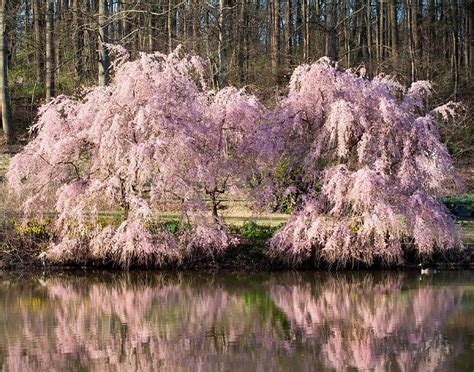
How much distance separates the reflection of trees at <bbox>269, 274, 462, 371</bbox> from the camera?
9914 millimetres

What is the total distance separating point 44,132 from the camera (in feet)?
57.3

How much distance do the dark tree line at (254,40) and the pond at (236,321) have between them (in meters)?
13.1

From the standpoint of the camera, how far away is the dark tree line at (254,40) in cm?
3042

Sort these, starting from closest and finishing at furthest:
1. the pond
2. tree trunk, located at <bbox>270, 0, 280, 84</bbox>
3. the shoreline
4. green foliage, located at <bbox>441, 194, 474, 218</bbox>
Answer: the pond
the shoreline
green foliage, located at <bbox>441, 194, 474, 218</bbox>
tree trunk, located at <bbox>270, 0, 280, 84</bbox>


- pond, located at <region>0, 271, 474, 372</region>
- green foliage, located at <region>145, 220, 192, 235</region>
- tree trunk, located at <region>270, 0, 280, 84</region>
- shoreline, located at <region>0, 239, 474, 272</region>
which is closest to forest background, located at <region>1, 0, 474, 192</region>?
tree trunk, located at <region>270, 0, 280, 84</region>

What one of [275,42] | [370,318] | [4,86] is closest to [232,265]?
[370,318]

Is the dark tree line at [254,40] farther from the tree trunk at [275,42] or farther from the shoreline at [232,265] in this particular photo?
the shoreline at [232,265]

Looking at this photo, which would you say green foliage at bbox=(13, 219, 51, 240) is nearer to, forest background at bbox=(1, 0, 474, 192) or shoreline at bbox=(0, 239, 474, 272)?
shoreline at bbox=(0, 239, 474, 272)

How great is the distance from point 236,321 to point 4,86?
17710mm

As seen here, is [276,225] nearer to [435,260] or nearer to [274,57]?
[435,260]

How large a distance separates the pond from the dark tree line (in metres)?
13.1

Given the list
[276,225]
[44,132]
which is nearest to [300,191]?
[276,225]

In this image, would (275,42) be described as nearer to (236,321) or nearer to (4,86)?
(4,86)

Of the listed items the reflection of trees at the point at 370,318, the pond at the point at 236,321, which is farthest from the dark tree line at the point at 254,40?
the reflection of trees at the point at 370,318
